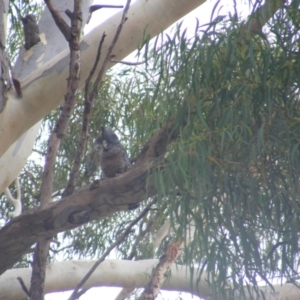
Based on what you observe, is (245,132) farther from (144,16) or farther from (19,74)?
(19,74)

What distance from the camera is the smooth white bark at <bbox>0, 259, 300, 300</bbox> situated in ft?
11.3

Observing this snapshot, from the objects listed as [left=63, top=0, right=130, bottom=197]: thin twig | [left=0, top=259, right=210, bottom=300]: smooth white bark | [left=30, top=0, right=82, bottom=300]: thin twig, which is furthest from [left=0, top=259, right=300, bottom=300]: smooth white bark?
[left=63, top=0, right=130, bottom=197]: thin twig

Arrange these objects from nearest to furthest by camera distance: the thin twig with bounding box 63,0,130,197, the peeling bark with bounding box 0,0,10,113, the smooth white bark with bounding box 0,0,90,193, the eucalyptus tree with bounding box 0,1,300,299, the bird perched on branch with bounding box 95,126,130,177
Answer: the eucalyptus tree with bounding box 0,1,300,299, the thin twig with bounding box 63,0,130,197, the peeling bark with bounding box 0,0,10,113, the smooth white bark with bounding box 0,0,90,193, the bird perched on branch with bounding box 95,126,130,177

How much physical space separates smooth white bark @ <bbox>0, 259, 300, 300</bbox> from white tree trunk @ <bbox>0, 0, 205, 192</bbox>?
101cm

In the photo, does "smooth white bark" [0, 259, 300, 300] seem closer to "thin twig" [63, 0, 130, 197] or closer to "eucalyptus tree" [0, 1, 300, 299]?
"eucalyptus tree" [0, 1, 300, 299]

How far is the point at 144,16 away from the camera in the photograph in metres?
2.83

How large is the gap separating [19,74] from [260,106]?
4.80 ft

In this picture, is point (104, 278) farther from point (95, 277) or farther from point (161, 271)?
point (161, 271)

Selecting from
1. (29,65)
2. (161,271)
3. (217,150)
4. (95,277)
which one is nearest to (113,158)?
(29,65)

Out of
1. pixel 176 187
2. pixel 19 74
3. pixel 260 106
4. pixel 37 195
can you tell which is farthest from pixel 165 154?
pixel 37 195

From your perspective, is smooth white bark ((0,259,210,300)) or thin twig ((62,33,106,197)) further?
smooth white bark ((0,259,210,300))

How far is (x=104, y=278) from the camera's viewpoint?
3.82 metres

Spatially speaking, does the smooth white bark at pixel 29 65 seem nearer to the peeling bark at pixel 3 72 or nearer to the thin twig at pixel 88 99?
the peeling bark at pixel 3 72

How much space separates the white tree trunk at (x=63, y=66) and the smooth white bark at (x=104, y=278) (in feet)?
3.32
